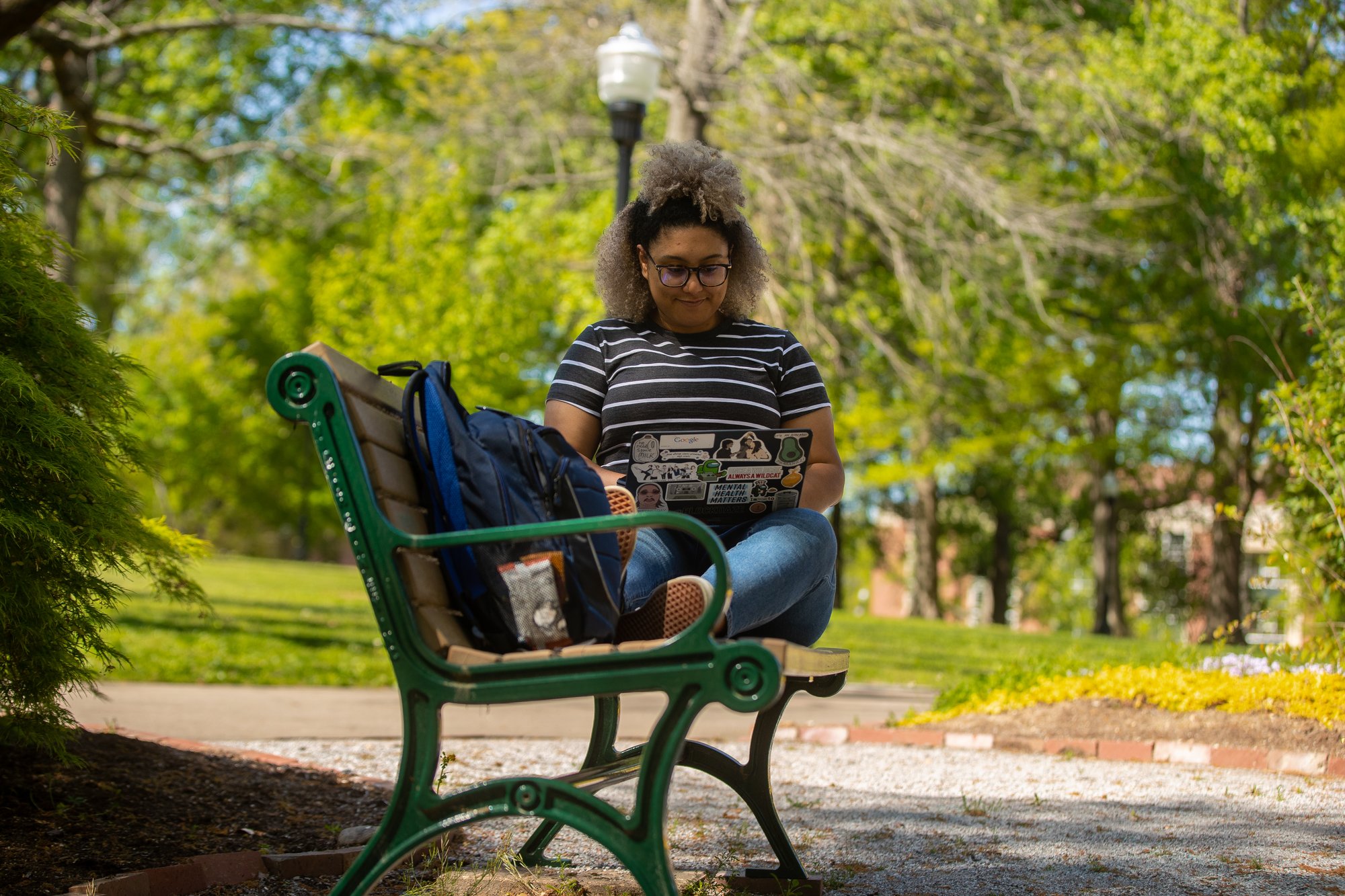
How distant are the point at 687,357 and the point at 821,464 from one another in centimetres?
45

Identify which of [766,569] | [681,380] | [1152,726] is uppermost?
[681,380]

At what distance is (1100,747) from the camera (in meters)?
5.77

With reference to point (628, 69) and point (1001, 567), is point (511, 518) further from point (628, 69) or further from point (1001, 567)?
point (1001, 567)

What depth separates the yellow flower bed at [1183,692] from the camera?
18.4 feet

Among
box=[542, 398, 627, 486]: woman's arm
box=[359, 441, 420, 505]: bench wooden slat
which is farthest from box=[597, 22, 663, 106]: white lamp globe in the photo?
box=[359, 441, 420, 505]: bench wooden slat

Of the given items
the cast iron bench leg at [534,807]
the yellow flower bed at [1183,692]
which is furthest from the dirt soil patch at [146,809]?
the yellow flower bed at [1183,692]

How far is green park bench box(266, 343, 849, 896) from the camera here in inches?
80.4

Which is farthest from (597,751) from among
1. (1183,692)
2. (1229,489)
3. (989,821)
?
(1229,489)

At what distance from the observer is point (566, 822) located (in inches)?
81.6

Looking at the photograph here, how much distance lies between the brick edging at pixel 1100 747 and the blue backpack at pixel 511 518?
13.2 feet

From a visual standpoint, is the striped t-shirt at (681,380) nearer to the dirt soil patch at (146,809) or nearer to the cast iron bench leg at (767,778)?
the cast iron bench leg at (767,778)

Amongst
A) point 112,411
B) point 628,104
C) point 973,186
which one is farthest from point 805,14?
point 112,411

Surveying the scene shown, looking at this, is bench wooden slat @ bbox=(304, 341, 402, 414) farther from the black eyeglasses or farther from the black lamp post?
the black lamp post

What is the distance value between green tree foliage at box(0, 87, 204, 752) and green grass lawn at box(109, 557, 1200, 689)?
671mm
